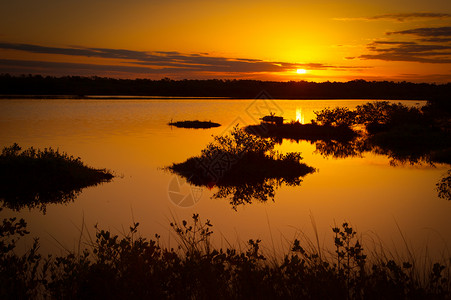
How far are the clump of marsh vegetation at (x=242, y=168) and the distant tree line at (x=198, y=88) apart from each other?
302ft

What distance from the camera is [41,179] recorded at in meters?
19.1

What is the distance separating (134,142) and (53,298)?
98.2ft

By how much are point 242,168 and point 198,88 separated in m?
115

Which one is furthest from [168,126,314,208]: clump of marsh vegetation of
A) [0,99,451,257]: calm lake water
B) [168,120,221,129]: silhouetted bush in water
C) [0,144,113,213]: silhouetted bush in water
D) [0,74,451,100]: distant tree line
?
[0,74,451,100]: distant tree line

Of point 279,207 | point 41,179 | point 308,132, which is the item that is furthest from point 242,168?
point 308,132

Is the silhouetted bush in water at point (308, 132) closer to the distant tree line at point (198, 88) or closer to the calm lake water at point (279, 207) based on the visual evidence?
the calm lake water at point (279, 207)

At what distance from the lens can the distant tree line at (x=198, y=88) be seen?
350ft

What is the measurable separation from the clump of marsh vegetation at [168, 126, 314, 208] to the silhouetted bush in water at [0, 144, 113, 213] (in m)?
4.75

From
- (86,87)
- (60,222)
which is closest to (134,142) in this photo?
(60,222)

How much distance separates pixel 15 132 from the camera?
40.0 m

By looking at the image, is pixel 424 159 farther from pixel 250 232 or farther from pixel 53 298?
pixel 53 298

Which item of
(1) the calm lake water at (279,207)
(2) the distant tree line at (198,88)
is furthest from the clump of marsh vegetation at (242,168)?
(2) the distant tree line at (198,88)

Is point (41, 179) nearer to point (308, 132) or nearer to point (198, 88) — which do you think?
point (308, 132)

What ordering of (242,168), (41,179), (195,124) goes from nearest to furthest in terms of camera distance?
(41,179) < (242,168) < (195,124)
